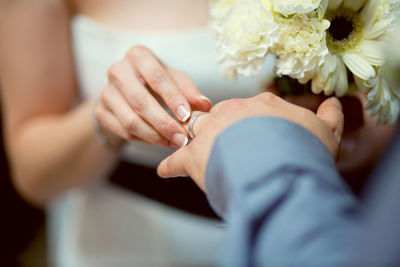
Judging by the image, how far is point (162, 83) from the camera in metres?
0.43

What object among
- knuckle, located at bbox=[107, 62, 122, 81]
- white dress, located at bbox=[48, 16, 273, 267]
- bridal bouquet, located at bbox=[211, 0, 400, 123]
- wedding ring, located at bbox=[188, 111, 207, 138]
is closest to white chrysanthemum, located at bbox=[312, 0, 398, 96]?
bridal bouquet, located at bbox=[211, 0, 400, 123]

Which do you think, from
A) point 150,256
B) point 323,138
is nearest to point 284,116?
point 323,138

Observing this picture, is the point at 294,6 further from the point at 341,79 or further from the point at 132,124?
the point at 132,124

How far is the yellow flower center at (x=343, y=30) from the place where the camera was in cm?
36

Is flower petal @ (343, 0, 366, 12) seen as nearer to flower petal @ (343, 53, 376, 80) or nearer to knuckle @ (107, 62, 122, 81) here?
flower petal @ (343, 53, 376, 80)

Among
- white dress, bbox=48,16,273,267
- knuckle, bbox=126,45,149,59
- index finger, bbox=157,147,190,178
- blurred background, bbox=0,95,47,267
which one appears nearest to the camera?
index finger, bbox=157,147,190,178

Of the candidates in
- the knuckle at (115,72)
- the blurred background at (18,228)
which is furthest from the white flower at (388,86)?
the blurred background at (18,228)

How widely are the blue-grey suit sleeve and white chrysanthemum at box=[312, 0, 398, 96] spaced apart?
0.31 feet

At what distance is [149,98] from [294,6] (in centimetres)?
18

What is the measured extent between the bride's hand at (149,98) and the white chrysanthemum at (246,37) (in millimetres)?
58

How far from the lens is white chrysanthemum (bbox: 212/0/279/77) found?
350 mm

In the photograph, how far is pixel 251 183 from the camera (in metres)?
0.26

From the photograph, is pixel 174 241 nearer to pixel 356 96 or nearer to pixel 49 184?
pixel 49 184

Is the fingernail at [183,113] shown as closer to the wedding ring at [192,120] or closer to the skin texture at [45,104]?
the wedding ring at [192,120]
